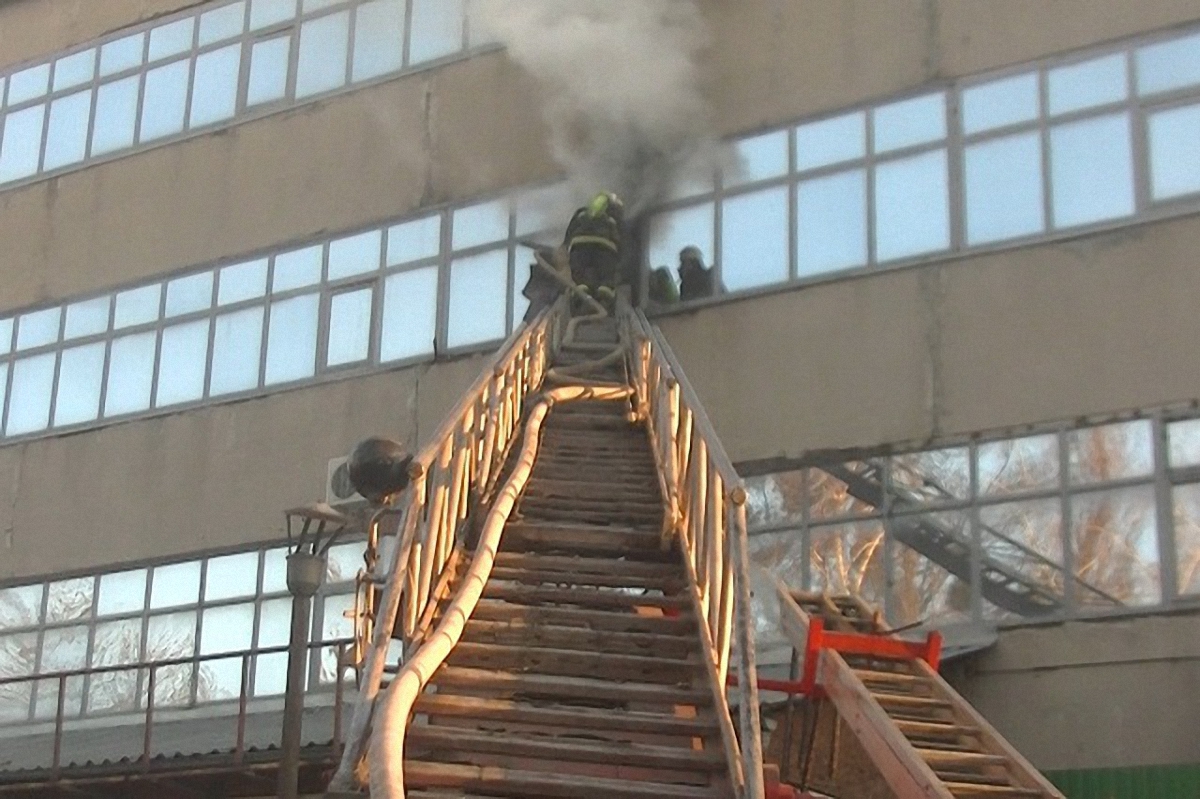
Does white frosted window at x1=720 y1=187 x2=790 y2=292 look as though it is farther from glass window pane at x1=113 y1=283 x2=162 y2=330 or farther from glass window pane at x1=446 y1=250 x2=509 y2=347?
glass window pane at x1=113 y1=283 x2=162 y2=330

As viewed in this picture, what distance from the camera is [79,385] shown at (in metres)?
21.1

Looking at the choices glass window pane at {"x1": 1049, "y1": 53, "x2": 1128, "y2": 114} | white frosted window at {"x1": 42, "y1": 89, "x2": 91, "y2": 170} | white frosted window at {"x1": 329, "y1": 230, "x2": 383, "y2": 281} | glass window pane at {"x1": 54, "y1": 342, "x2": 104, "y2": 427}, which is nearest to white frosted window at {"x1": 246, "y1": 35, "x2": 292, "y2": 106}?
white frosted window at {"x1": 329, "y1": 230, "x2": 383, "y2": 281}

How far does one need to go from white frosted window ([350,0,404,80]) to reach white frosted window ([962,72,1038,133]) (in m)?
6.98

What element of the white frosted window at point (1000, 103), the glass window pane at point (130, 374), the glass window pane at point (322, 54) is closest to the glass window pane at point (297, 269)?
the glass window pane at point (130, 374)

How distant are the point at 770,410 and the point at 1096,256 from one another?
3.25 metres

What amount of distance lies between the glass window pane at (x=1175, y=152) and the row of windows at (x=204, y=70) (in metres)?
7.96

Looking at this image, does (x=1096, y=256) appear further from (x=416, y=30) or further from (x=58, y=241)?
(x=58, y=241)

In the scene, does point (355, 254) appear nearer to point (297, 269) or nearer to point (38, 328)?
point (297, 269)

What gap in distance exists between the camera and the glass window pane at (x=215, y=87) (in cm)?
2117

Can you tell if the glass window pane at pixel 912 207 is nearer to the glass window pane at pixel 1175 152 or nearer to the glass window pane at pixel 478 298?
the glass window pane at pixel 1175 152

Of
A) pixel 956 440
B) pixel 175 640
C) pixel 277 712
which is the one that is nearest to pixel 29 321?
pixel 175 640

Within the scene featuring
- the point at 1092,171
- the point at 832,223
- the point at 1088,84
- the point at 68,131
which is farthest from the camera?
the point at 68,131

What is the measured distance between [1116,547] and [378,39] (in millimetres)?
10671

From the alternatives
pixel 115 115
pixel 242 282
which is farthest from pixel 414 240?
pixel 115 115
